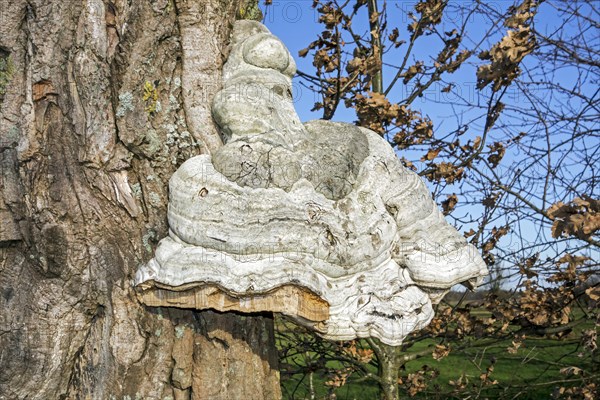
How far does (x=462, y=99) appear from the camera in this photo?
6156 millimetres

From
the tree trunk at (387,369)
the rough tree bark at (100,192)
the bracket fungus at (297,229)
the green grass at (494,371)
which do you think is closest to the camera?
the bracket fungus at (297,229)

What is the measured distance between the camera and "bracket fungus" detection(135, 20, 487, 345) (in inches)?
79.6

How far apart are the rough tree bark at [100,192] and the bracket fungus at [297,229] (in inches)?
8.6

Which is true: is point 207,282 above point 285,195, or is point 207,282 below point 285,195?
below

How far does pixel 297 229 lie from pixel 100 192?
92 centimetres

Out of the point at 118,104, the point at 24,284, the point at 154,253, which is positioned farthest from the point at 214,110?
the point at 24,284

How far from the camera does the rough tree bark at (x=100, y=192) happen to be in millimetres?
2383

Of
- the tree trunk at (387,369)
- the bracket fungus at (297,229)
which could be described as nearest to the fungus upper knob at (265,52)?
the bracket fungus at (297,229)

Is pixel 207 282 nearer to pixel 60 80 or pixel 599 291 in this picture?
pixel 60 80

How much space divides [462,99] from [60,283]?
4908mm

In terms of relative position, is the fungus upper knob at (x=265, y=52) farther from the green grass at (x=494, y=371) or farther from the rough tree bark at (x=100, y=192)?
the green grass at (x=494, y=371)

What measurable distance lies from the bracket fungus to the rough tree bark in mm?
220

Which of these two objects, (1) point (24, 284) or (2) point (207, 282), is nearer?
(2) point (207, 282)

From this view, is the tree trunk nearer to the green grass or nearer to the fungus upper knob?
the green grass
